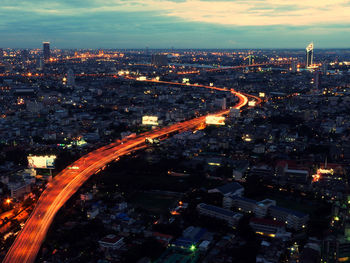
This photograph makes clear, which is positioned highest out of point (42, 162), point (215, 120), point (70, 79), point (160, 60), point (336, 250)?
point (160, 60)

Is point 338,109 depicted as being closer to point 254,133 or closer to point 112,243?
point 254,133

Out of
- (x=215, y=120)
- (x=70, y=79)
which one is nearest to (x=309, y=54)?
(x=70, y=79)

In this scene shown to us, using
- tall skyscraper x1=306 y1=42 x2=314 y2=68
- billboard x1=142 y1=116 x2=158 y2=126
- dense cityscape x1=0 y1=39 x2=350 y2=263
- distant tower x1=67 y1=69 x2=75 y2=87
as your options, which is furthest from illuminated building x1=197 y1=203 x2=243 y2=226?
tall skyscraper x1=306 y1=42 x2=314 y2=68

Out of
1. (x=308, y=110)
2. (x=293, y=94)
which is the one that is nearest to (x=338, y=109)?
(x=308, y=110)

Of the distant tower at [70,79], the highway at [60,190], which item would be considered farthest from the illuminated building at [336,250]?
the distant tower at [70,79]

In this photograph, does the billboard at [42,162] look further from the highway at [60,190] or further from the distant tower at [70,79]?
the distant tower at [70,79]

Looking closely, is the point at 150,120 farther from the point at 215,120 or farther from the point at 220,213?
the point at 220,213
